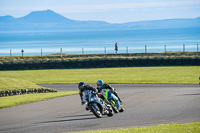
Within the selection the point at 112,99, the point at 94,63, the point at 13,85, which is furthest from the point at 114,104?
the point at 94,63

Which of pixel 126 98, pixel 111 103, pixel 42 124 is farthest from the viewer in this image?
pixel 126 98

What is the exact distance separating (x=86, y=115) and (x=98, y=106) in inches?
51.3

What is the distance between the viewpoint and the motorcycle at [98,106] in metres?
16.3

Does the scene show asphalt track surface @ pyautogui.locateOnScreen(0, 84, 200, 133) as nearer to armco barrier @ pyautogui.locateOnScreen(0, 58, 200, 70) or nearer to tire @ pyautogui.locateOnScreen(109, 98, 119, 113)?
tire @ pyautogui.locateOnScreen(109, 98, 119, 113)

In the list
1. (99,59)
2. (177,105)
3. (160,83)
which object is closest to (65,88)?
(160,83)

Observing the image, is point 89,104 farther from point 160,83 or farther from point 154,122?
point 160,83

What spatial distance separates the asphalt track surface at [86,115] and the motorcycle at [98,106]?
0.72 feet

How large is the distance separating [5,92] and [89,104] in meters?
10.4

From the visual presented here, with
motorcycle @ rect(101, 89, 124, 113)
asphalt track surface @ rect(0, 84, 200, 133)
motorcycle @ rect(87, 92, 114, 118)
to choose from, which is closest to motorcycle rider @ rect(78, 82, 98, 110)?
motorcycle @ rect(87, 92, 114, 118)

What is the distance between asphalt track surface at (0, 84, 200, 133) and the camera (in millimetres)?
15062

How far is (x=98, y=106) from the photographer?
16.7m

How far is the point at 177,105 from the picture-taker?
20547 millimetres

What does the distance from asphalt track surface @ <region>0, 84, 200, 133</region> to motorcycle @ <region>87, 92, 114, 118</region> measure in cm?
22

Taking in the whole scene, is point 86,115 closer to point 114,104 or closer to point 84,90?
point 114,104
